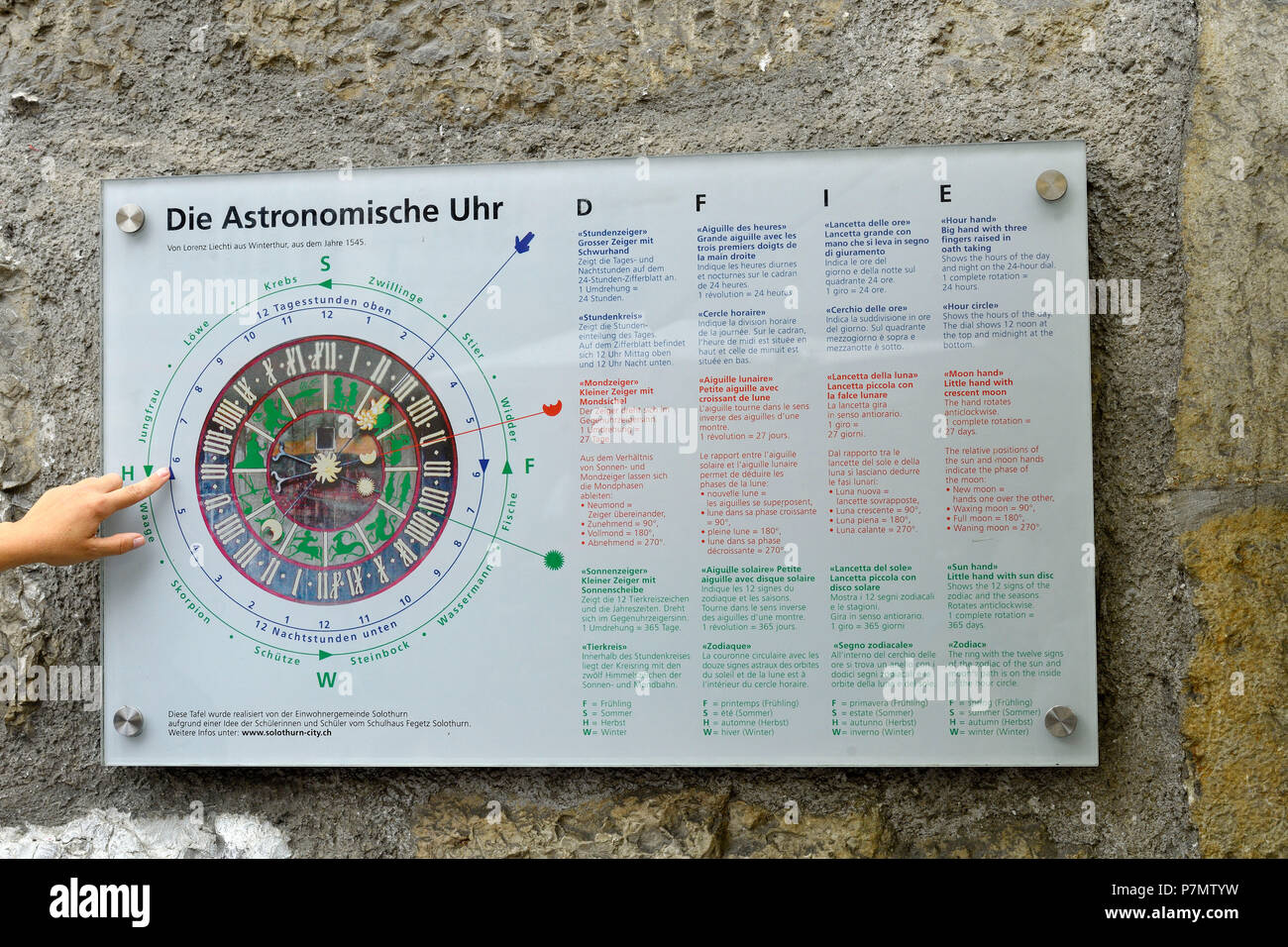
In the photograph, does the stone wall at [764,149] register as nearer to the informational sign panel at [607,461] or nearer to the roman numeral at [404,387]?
the informational sign panel at [607,461]

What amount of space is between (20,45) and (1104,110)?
5.00ft

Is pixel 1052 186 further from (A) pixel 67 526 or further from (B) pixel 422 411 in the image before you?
(A) pixel 67 526

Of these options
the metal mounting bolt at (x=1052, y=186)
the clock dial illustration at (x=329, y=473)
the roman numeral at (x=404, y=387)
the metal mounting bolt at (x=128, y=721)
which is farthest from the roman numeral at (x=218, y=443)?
the metal mounting bolt at (x=1052, y=186)

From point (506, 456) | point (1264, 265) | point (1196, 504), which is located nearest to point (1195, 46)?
point (1264, 265)

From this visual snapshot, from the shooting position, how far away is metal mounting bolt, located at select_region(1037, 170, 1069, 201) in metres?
1.13

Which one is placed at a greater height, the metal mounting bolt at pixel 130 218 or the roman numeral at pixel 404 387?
the metal mounting bolt at pixel 130 218

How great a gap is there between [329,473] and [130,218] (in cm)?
46

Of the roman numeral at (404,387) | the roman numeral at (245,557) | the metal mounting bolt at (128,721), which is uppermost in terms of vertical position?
the roman numeral at (404,387)

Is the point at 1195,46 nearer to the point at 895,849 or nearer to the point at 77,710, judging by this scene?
the point at 895,849

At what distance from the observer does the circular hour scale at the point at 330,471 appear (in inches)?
47.1

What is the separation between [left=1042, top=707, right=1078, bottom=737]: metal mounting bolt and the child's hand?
4.00 feet

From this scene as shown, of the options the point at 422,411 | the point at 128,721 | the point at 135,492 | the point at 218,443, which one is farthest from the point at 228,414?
the point at 128,721

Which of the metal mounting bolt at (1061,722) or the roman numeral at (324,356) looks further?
the roman numeral at (324,356)

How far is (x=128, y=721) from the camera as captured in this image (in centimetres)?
120
